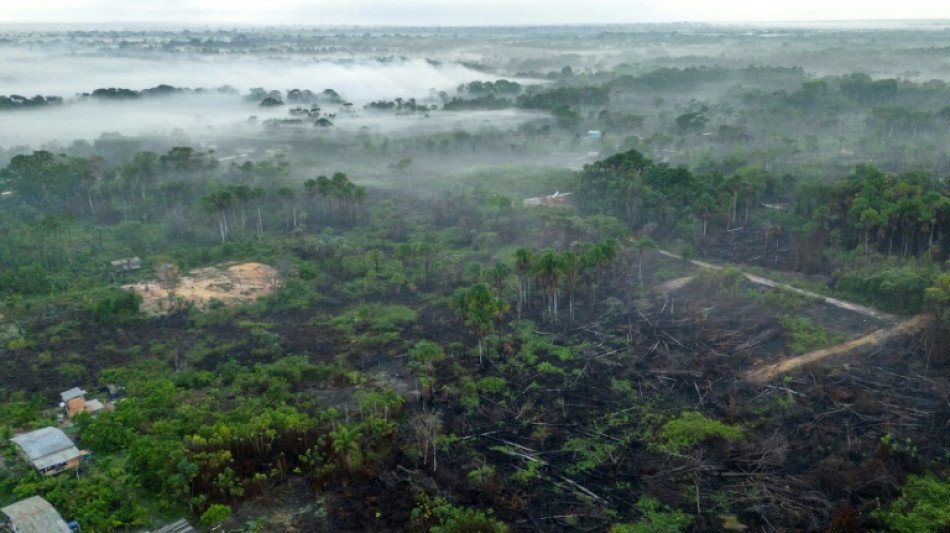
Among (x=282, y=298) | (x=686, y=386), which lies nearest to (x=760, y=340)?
(x=686, y=386)

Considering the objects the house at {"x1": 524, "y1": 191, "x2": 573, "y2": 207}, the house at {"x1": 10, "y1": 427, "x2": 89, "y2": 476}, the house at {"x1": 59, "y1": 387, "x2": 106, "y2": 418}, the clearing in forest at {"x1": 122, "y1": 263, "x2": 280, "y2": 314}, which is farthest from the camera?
the house at {"x1": 524, "y1": 191, "x2": 573, "y2": 207}

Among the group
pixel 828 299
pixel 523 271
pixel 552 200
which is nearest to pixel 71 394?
pixel 523 271

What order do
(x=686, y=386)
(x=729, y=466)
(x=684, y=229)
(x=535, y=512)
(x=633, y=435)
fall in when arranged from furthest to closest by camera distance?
1. (x=684, y=229)
2. (x=686, y=386)
3. (x=633, y=435)
4. (x=729, y=466)
5. (x=535, y=512)

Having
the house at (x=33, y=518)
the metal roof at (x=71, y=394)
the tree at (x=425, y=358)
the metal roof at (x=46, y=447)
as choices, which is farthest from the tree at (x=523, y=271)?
the house at (x=33, y=518)

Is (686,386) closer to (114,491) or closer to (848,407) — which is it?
(848,407)

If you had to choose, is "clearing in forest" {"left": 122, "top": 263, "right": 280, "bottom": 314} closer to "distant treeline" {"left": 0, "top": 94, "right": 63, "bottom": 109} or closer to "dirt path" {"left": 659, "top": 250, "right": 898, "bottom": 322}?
"dirt path" {"left": 659, "top": 250, "right": 898, "bottom": 322}

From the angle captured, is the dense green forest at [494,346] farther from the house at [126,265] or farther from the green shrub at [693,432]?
the house at [126,265]

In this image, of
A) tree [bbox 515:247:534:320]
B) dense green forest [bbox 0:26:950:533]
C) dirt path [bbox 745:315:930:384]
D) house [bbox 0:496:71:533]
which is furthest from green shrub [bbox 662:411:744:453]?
house [bbox 0:496:71:533]
